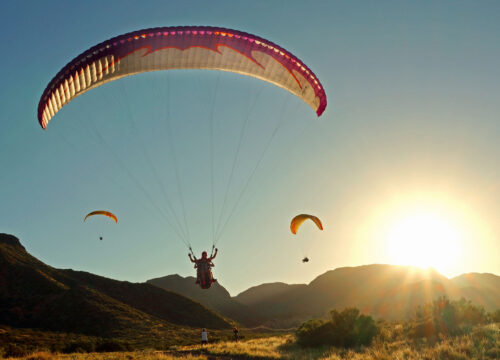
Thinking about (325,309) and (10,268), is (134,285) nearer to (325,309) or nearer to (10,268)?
(10,268)

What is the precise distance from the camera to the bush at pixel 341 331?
18.2 metres

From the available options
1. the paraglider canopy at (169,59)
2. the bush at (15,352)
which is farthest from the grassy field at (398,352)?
the paraglider canopy at (169,59)

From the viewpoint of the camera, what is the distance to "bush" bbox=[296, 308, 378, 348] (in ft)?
59.6

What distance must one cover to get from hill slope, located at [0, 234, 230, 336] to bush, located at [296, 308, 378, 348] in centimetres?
3112

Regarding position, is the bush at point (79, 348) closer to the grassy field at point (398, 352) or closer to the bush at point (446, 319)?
the grassy field at point (398, 352)

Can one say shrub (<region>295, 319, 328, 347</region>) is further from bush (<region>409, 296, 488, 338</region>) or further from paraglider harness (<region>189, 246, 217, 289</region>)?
paraglider harness (<region>189, 246, 217, 289</region>)

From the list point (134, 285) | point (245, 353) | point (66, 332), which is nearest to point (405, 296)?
point (134, 285)

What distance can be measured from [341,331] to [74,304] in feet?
147

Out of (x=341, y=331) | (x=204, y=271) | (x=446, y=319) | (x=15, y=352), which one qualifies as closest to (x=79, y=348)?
(x=15, y=352)

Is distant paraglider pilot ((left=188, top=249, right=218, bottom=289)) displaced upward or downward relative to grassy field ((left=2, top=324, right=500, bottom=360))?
upward

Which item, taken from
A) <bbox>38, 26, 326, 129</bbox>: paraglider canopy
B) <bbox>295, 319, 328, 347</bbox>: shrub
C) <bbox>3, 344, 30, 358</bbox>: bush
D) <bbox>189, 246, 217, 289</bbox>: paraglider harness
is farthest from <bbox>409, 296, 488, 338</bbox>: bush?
<bbox>3, 344, 30, 358</bbox>: bush

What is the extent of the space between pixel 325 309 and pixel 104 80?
313ft

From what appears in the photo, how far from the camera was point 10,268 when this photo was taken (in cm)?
5606

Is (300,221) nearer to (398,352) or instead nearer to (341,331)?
(341,331)
